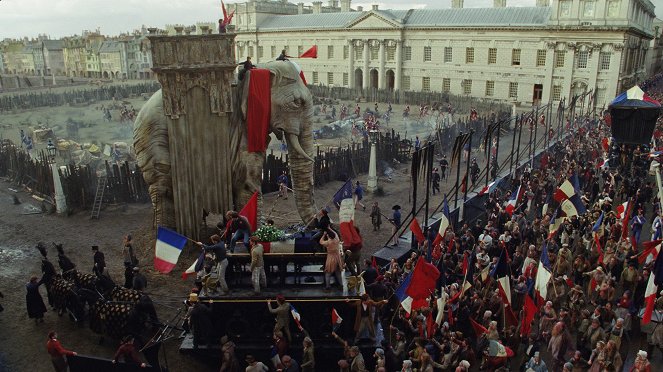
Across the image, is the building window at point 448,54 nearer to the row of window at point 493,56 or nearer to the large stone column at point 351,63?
the row of window at point 493,56

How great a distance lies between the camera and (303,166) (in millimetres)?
14484

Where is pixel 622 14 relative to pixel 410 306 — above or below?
above

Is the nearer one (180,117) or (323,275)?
(323,275)

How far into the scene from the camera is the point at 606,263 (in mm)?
12195


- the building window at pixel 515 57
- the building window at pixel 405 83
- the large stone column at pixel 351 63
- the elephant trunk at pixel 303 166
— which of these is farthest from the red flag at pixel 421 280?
the large stone column at pixel 351 63

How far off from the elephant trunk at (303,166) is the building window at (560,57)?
136ft

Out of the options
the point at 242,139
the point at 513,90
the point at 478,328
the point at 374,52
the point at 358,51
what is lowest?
the point at 478,328

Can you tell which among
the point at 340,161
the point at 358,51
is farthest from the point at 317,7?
the point at 340,161

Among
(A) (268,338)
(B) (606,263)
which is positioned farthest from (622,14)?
(A) (268,338)

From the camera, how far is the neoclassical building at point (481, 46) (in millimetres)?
46312

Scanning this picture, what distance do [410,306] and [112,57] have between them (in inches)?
4119

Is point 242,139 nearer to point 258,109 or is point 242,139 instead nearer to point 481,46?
point 258,109

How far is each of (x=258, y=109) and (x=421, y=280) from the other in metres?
6.67

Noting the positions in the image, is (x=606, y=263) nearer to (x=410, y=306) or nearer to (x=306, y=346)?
(x=410, y=306)
